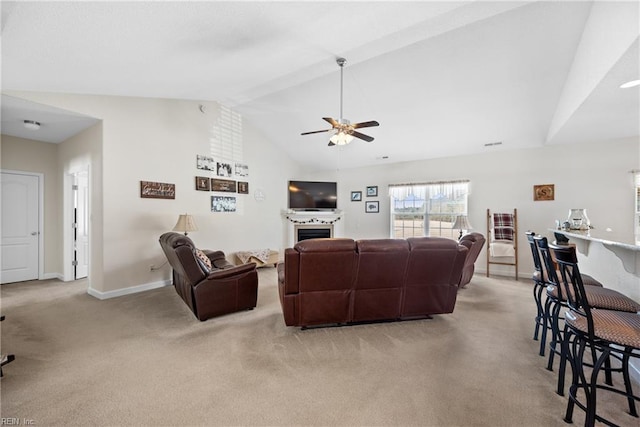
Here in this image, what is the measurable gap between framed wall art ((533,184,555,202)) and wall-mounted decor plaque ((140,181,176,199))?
683cm

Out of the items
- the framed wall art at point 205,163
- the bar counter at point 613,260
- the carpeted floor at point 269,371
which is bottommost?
the carpeted floor at point 269,371

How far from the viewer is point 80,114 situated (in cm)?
383

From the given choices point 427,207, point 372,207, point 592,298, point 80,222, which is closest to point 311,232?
point 372,207

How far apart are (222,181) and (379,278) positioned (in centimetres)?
400

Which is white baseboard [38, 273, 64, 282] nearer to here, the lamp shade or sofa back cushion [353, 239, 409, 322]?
the lamp shade

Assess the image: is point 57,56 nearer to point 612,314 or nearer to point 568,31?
point 612,314

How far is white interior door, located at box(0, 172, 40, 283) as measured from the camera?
4.71 m

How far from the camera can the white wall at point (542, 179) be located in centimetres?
464

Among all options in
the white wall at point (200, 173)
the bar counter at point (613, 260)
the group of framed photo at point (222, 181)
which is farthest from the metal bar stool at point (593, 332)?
the group of framed photo at point (222, 181)

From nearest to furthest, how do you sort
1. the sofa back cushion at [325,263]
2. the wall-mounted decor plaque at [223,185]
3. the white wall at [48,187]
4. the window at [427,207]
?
the sofa back cushion at [325,263] < the white wall at [48,187] < the wall-mounted decor plaque at [223,185] < the window at [427,207]

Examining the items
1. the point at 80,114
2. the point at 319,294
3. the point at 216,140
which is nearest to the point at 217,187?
the point at 216,140

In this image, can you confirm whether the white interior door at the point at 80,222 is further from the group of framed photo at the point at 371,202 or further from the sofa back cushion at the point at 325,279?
the group of framed photo at the point at 371,202

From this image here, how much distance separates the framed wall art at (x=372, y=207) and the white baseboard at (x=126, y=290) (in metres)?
4.90

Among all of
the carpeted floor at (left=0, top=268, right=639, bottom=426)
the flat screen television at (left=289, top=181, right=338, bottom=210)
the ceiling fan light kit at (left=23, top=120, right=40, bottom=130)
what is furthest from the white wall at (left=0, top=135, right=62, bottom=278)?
the flat screen television at (left=289, top=181, right=338, bottom=210)
